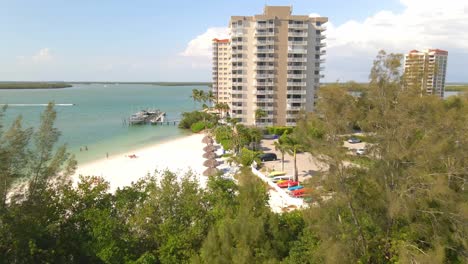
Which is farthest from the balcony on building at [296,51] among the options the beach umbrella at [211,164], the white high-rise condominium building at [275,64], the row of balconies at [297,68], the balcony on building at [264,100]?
the beach umbrella at [211,164]

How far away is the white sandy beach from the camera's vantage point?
113 feet

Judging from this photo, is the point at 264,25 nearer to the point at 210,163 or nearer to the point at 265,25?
the point at 265,25

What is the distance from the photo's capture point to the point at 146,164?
40250 mm

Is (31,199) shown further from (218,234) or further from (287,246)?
(287,246)

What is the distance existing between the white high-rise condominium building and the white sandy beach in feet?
45.1

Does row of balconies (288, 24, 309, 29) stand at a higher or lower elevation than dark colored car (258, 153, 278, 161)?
higher

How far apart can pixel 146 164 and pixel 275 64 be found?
2942 cm

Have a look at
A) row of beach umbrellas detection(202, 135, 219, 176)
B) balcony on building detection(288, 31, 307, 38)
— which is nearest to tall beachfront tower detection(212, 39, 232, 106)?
balcony on building detection(288, 31, 307, 38)

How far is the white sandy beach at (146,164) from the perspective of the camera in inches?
1358

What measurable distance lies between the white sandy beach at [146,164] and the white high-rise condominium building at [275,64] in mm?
13734

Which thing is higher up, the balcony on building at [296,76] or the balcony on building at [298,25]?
the balcony on building at [298,25]

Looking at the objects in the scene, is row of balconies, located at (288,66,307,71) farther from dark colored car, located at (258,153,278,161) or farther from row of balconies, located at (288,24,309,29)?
dark colored car, located at (258,153,278,161)

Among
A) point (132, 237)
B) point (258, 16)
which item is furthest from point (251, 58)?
point (132, 237)

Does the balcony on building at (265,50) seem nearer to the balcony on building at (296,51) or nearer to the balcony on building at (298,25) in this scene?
the balcony on building at (296,51)
